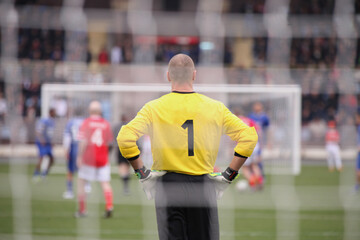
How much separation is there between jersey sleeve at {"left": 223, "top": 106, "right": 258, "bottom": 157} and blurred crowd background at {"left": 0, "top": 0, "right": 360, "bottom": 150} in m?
2.58

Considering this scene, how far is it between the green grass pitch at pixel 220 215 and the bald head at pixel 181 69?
339cm

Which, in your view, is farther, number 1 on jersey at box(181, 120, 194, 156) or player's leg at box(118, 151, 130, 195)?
player's leg at box(118, 151, 130, 195)

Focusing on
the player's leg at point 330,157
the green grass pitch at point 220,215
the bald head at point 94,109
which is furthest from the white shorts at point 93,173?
the player's leg at point 330,157

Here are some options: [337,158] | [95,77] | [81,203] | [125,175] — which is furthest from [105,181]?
[337,158]

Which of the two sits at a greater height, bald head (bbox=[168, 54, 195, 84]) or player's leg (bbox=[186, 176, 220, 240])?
bald head (bbox=[168, 54, 195, 84])

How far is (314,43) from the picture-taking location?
32.7 feet

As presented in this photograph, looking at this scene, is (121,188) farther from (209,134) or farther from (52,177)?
(209,134)

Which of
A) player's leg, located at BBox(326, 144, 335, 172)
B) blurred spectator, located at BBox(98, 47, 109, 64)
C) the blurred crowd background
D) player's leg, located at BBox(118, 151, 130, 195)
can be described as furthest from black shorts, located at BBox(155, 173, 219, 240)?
player's leg, located at BBox(326, 144, 335, 172)

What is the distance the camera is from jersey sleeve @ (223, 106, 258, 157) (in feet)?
11.0

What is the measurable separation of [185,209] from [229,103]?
11308 millimetres

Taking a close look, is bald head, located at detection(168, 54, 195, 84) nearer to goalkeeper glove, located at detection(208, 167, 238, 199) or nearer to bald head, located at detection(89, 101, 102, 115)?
goalkeeper glove, located at detection(208, 167, 238, 199)

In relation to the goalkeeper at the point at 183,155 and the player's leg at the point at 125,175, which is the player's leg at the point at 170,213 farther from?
the player's leg at the point at 125,175

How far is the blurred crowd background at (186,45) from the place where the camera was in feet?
21.7

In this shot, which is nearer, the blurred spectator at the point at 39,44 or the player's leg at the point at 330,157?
the blurred spectator at the point at 39,44
